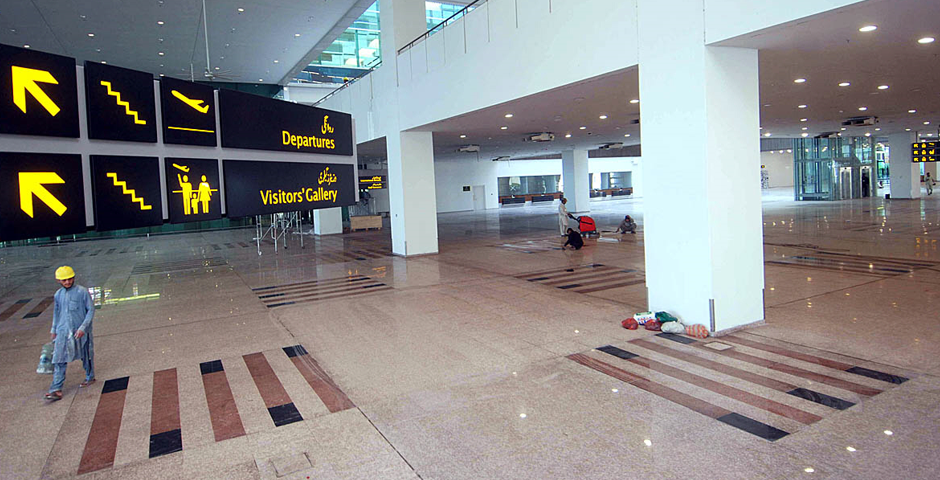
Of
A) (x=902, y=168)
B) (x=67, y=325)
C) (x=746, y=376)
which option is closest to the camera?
(x=746, y=376)

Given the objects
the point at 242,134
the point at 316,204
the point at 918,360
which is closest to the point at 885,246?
the point at 918,360

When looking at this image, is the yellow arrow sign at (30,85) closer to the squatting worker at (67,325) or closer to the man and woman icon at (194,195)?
the man and woman icon at (194,195)

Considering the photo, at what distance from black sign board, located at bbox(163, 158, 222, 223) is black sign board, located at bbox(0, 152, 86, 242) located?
886mm

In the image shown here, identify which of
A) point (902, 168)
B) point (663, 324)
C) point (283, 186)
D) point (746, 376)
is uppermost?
point (902, 168)

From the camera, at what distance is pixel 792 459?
4.01 metres

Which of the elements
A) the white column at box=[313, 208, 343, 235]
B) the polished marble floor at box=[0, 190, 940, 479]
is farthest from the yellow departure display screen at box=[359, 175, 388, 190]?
the polished marble floor at box=[0, 190, 940, 479]

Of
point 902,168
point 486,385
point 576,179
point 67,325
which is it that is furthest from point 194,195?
point 902,168

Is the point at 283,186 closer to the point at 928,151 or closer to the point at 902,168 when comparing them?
Result: the point at 928,151

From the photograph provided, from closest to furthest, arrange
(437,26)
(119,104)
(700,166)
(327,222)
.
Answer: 1. (119,104)
2. (700,166)
3. (437,26)
4. (327,222)

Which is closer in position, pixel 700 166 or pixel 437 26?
pixel 700 166

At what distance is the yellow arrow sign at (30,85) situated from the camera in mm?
3980

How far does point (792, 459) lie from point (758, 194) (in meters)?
4.71

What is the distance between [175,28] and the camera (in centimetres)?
1927

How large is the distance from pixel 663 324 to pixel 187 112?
6251 mm
